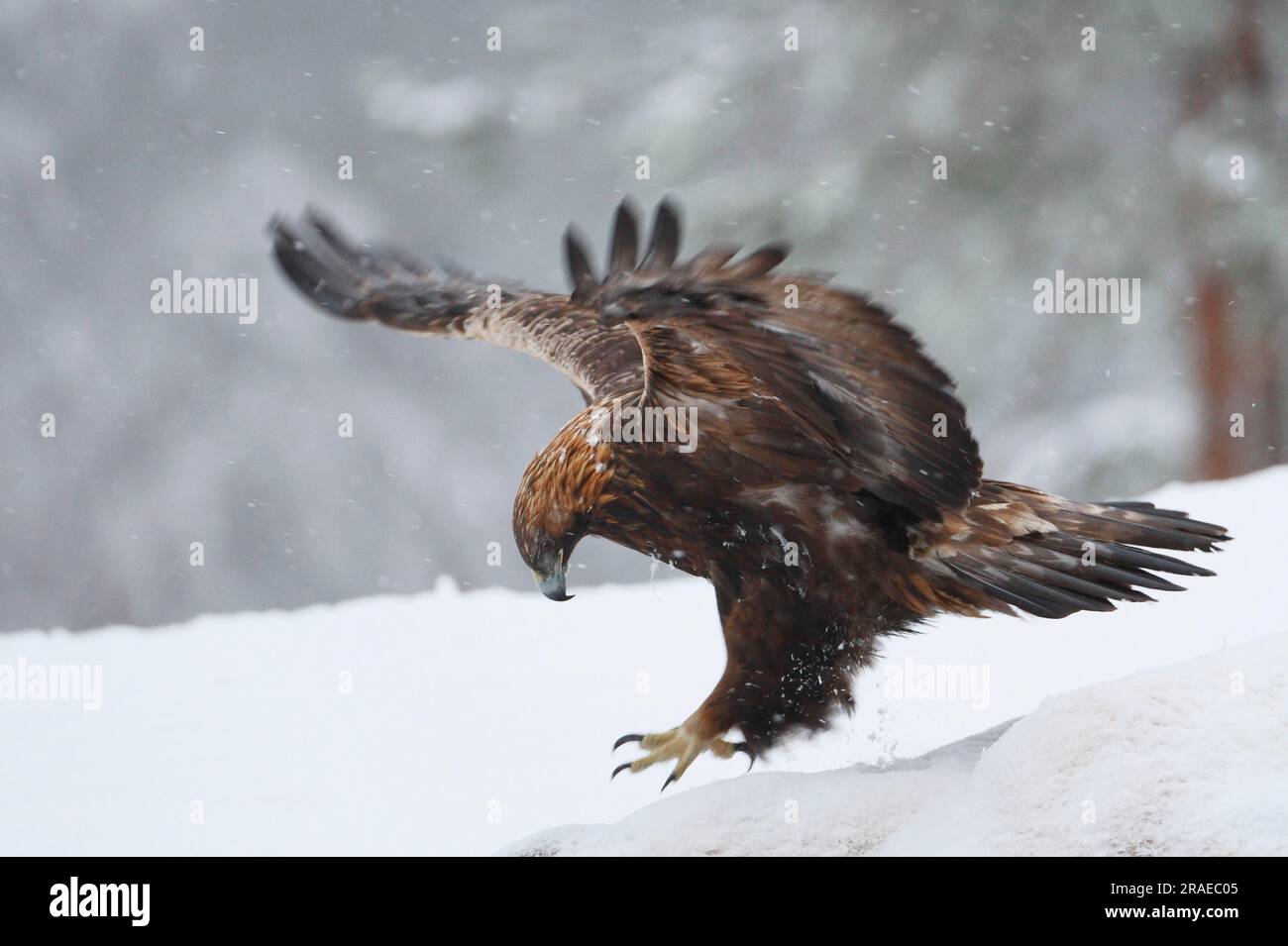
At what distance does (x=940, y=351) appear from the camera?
6.06 metres

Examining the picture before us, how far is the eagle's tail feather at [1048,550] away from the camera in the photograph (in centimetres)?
283

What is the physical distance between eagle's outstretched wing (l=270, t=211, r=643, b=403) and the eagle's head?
0.90 feet

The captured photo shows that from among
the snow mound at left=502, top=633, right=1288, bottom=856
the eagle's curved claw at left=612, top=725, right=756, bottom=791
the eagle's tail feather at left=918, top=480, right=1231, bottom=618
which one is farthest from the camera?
the eagle's curved claw at left=612, top=725, right=756, bottom=791

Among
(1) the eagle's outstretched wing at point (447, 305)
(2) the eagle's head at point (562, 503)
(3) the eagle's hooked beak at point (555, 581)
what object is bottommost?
(3) the eagle's hooked beak at point (555, 581)

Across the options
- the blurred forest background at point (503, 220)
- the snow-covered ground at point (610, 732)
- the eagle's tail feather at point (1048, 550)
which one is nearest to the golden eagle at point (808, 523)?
the eagle's tail feather at point (1048, 550)

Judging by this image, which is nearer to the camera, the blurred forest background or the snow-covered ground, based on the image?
the snow-covered ground

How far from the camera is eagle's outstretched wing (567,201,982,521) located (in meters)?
2.21

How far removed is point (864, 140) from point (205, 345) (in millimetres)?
3862

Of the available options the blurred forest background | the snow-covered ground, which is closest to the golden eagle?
the snow-covered ground

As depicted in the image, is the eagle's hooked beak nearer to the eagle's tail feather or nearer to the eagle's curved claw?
the eagle's curved claw

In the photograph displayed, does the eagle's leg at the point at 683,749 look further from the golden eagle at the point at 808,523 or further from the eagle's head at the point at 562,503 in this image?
the eagle's head at the point at 562,503

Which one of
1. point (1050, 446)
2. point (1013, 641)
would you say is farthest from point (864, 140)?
point (1013, 641)

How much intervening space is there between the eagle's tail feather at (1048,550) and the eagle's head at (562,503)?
835 millimetres

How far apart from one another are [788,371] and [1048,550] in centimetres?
89
